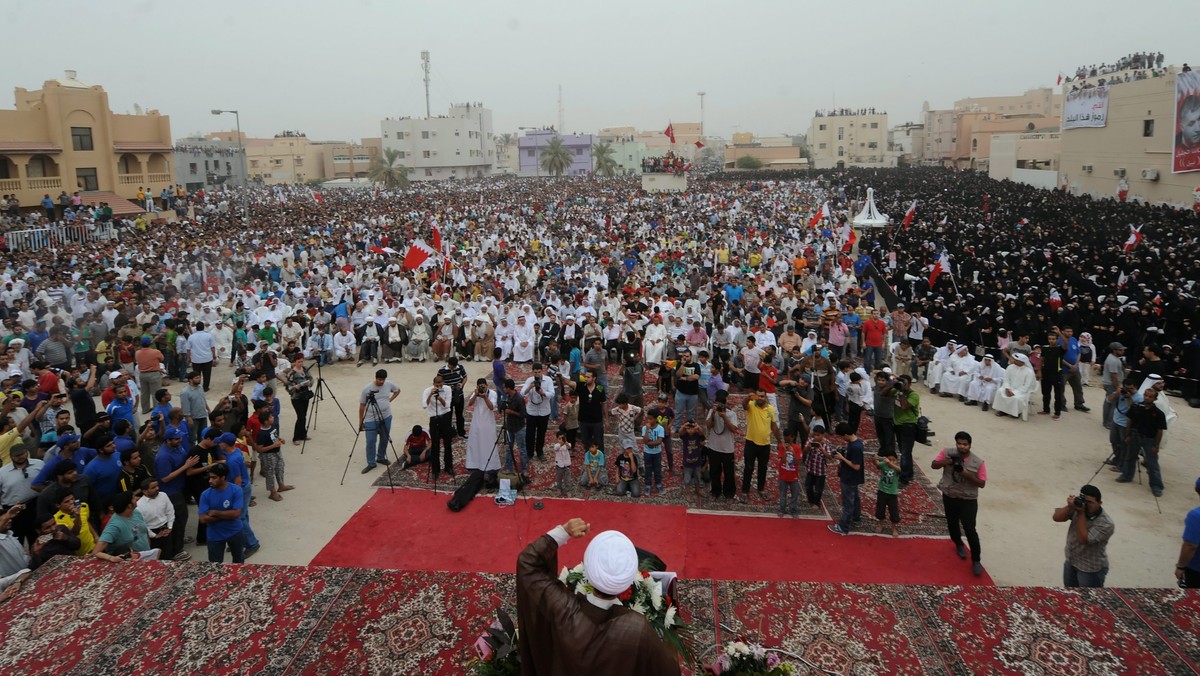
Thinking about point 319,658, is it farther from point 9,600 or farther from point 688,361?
point 688,361

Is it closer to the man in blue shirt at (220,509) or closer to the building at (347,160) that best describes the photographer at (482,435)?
the man in blue shirt at (220,509)

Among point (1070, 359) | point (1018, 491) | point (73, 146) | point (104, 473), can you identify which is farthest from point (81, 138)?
point (1018, 491)

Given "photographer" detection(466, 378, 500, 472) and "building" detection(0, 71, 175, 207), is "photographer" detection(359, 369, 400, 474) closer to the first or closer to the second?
"photographer" detection(466, 378, 500, 472)

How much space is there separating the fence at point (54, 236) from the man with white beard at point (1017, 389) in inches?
983

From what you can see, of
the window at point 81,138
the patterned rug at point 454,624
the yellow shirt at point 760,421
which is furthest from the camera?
the window at point 81,138

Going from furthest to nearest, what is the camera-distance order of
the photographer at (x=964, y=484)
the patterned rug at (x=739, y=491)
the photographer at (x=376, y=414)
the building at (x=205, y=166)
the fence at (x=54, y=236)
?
the building at (x=205, y=166), the fence at (x=54, y=236), the photographer at (x=376, y=414), the patterned rug at (x=739, y=491), the photographer at (x=964, y=484)

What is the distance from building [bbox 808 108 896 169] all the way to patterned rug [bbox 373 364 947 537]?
284 feet

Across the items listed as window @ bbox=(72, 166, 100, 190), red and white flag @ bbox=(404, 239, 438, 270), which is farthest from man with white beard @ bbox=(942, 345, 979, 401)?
window @ bbox=(72, 166, 100, 190)

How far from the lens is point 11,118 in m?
28.4

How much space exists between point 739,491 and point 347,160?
293 feet

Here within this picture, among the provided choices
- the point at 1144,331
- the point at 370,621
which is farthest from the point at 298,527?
the point at 1144,331

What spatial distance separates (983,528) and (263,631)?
653cm

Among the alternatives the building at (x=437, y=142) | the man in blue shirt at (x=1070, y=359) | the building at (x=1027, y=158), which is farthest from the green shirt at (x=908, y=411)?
the building at (x=437, y=142)

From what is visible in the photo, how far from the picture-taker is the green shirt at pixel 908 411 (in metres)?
7.76
